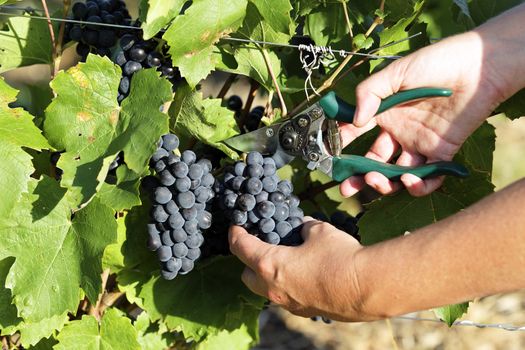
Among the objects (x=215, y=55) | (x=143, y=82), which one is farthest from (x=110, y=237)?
(x=215, y=55)

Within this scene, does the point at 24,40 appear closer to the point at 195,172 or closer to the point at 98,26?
the point at 98,26

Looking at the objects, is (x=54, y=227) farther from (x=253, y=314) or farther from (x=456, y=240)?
(x=456, y=240)

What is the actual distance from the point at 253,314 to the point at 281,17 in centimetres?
69

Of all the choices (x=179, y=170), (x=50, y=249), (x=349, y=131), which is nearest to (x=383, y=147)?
(x=349, y=131)

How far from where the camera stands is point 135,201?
1.18m

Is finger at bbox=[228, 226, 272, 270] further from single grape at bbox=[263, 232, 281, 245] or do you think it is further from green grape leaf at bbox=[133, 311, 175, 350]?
green grape leaf at bbox=[133, 311, 175, 350]

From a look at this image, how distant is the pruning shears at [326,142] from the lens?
50.7 inches

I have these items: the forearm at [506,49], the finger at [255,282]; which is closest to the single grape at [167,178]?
the finger at [255,282]

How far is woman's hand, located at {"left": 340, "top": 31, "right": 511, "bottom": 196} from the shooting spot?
1302 millimetres

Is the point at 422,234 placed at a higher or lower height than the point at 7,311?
higher

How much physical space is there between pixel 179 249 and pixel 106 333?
322mm

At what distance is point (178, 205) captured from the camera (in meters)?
1.29

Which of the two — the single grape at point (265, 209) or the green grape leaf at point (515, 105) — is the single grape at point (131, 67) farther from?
the green grape leaf at point (515, 105)

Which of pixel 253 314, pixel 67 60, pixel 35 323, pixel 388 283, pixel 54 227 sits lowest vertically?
pixel 67 60
